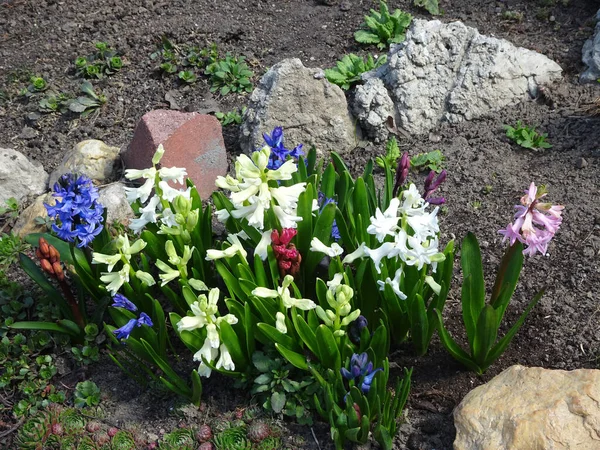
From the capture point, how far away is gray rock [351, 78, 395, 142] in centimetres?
410

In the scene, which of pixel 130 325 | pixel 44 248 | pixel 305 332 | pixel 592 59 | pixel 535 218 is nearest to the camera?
pixel 535 218

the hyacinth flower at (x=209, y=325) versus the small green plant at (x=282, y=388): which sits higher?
the hyacinth flower at (x=209, y=325)

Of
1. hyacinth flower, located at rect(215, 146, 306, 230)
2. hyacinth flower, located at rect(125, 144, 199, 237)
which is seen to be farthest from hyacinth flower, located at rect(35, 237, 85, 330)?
hyacinth flower, located at rect(215, 146, 306, 230)

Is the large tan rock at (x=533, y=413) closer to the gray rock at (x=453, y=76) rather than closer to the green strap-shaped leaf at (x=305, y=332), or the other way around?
the green strap-shaped leaf at (x=305, y=332)

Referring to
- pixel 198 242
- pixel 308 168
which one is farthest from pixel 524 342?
pixel 198 242

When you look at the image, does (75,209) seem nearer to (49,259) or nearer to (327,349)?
(49,259)

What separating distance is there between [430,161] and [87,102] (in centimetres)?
254

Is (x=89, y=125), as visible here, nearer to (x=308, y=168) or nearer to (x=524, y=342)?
(x=308, y=168)

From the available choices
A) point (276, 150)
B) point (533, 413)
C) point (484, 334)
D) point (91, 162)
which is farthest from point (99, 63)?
point (533, 413)

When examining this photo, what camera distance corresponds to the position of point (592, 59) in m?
4.25

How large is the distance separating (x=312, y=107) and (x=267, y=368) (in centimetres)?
189

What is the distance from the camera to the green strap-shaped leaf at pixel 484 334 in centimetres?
249

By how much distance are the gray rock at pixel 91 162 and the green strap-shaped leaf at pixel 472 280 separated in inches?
98.2

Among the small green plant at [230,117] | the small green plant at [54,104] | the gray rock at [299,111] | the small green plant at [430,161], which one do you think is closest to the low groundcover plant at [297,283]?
the small green plant at [430,161]
